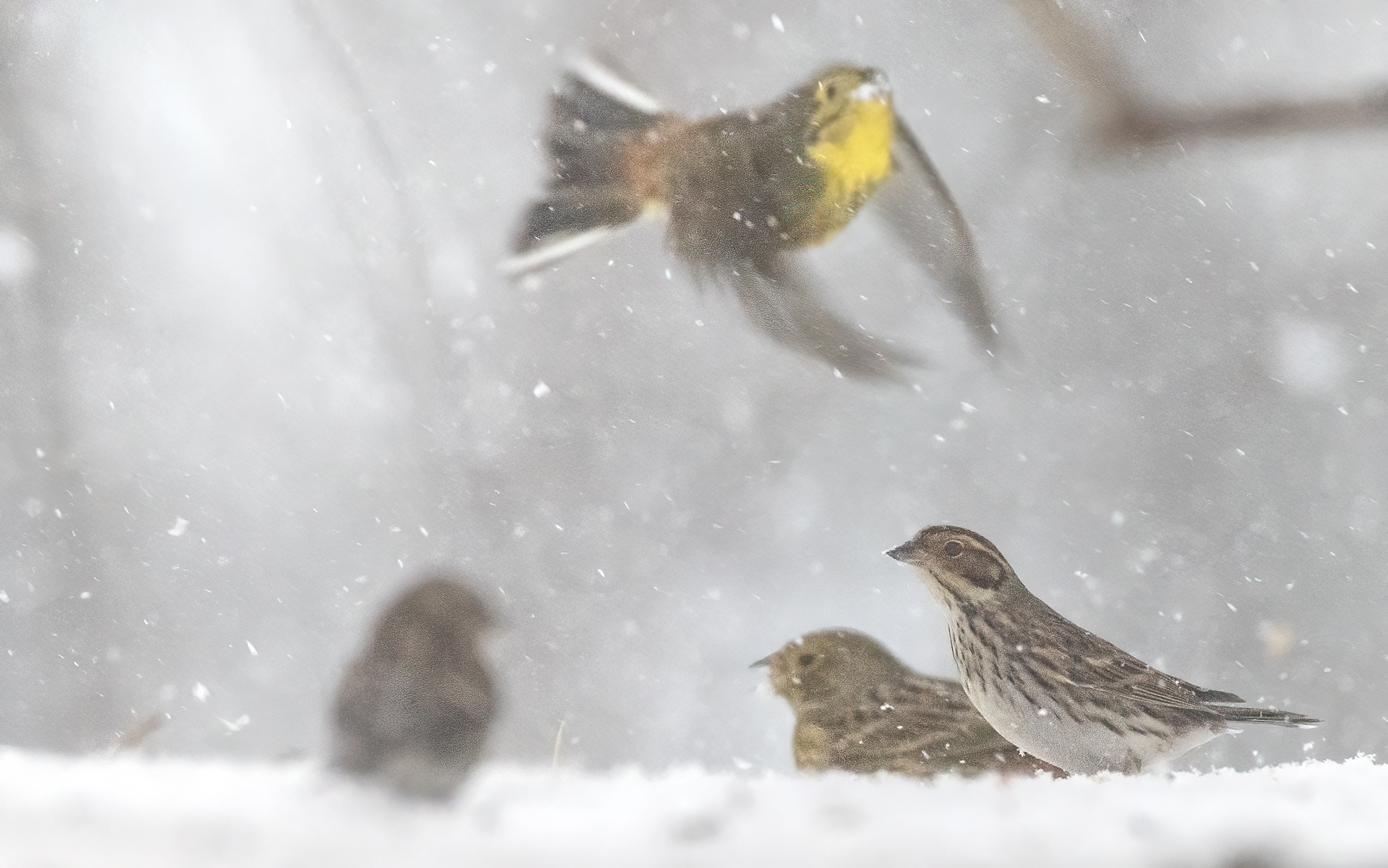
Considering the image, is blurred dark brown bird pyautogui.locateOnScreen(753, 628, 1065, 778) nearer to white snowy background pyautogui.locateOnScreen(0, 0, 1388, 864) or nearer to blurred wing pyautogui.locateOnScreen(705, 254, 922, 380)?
white snowy background pyautogui.locateOnScreen(0, 0, 1388, 864)

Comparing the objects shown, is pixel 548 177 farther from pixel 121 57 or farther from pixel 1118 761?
pixel 1118 761

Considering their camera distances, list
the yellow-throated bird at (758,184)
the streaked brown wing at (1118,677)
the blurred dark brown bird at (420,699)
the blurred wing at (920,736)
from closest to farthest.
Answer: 1. the blurred dark brown bird at (420,699)
2. the streaked brown wing at (1118,677)
3. the blurred wing at (920,736)
4. the yellow-throated bird at (758,184)

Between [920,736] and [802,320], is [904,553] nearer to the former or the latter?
[920,736]

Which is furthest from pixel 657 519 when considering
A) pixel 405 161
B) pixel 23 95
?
pixel 23 95

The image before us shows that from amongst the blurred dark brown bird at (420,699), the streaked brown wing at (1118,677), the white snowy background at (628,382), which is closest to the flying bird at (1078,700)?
the streaked brown wing at (1118,677)

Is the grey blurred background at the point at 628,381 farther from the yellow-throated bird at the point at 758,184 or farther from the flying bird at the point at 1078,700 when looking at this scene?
the flying bird at the point at 1078,700
